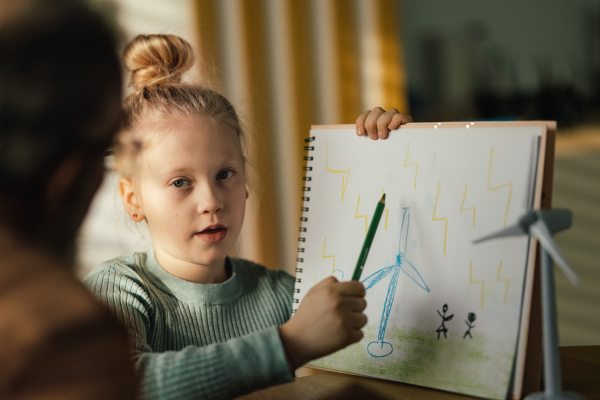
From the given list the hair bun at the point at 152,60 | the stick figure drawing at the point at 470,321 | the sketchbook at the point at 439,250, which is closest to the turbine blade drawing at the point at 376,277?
the sketchbook at the point at 439,250

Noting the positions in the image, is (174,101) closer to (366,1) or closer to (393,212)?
(393,212)

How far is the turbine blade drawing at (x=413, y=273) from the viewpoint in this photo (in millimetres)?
657

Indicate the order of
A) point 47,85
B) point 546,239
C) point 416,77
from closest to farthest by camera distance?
point 47,85
point 546,239
point 416,77

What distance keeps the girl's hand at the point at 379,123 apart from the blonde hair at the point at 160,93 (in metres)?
0.25

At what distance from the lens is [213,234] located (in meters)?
0.81

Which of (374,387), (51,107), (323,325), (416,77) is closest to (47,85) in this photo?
(51,107)

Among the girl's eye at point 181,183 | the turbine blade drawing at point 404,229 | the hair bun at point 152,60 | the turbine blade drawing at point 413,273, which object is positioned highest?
the hair bun at point 152,60

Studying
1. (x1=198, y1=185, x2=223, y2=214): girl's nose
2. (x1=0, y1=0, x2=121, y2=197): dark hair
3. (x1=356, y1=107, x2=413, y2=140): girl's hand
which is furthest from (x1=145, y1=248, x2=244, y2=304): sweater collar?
(x1=0, y1=0, x2=121, y2=197): dark hair

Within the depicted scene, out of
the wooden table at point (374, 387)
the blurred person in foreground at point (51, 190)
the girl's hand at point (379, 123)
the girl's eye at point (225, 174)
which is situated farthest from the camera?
the girl's eye at point (225, 174)

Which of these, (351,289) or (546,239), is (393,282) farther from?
(546,239)

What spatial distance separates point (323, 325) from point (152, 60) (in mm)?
587

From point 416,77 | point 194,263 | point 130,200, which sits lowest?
point 194,263

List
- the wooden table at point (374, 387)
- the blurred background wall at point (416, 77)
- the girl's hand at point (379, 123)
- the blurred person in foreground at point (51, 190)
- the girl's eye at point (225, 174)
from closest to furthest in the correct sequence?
the blurred person in foreground at point (51, 190) < the wooden table at point (374, 387) < the girl's hand at point (379, 123) < the girl's eye at point (225, 174) < the blurred background wall at point (416, 77)

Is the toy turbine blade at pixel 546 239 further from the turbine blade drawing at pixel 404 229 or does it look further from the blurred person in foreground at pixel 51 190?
the blurred person in foreground at pixel 51 190
